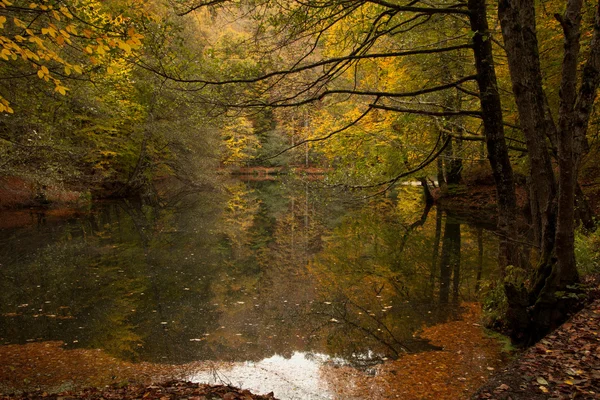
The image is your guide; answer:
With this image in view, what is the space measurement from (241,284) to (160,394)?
6.02 metres

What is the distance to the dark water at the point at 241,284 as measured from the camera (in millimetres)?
7273

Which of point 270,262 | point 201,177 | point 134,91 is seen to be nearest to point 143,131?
point 134,91

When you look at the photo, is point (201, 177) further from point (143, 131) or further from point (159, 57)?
point (159, 57)

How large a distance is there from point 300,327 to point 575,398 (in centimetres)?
503

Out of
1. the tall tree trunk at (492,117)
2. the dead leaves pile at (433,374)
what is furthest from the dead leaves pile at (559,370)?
the tall tree trunk at (492,117)

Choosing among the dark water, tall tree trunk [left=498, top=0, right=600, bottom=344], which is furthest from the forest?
the dark water

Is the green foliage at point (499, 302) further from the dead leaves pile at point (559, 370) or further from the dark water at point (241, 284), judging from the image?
the dead leaves pile at point (559, 370)

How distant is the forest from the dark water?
8.7 inches

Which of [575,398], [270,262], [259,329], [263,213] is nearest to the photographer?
[575,398]

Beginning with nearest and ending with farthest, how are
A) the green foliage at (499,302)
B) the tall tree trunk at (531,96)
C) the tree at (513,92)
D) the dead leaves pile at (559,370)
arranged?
the dead leaves pile at (559,370) → the tree at (513,92) → the tall tree trunk at (531,96) → the green foliage at (499,302)

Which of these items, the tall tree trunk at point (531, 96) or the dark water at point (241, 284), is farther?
the dark water at point (241, 284)

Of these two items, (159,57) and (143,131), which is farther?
(143,131)

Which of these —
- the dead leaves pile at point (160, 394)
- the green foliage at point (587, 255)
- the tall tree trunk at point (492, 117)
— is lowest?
the dead leaves pile at point (160, 394)

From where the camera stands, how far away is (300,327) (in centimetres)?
783
